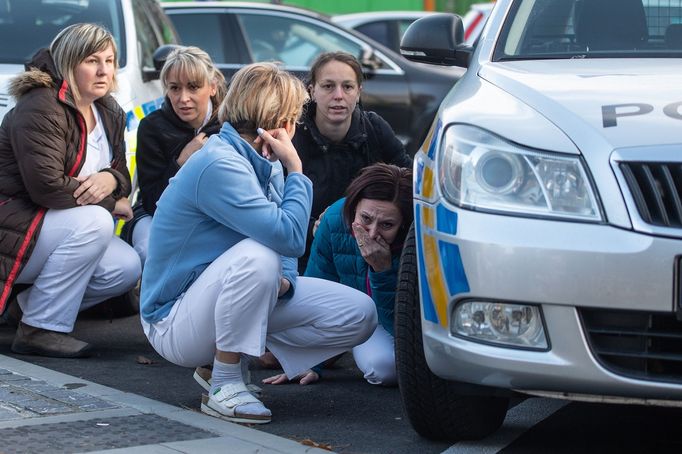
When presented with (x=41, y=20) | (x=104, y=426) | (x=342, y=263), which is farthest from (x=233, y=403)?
(x=41, y=20)

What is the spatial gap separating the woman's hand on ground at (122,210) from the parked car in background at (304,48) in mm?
4889

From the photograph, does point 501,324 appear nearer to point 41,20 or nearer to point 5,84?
point 5,84

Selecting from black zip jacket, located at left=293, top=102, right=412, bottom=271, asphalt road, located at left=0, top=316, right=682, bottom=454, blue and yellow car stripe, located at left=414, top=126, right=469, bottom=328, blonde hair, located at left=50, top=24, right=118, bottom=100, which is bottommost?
asphalt road, located at left=0, top=316, right=682, bottom=454

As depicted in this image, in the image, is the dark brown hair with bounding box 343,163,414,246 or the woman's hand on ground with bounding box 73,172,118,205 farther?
the woman's hand on ground with bounding box 73,172,118,205

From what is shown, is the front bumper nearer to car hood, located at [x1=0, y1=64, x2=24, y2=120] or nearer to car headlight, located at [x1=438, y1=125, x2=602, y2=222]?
car headlight, located at [x1=438, y1=125, x2=602, y2=222]

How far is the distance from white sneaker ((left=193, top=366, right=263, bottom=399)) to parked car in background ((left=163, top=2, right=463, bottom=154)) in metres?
6.15

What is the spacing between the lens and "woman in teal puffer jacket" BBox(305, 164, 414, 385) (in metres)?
4.92

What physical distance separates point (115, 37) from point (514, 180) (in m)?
4.40

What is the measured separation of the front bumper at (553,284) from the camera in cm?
341

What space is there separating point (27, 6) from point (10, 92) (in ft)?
6.76

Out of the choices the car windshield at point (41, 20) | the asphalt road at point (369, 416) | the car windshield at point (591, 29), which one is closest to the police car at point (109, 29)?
the car windshield at point (41, 20)

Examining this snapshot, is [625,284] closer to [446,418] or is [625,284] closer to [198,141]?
[446,418]

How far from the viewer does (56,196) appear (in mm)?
5512

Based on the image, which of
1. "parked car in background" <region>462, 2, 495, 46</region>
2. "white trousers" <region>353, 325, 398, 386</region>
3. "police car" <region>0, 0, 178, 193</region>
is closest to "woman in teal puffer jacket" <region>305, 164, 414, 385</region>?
"white trousers" <region>353, 325, 398, 386</region>
